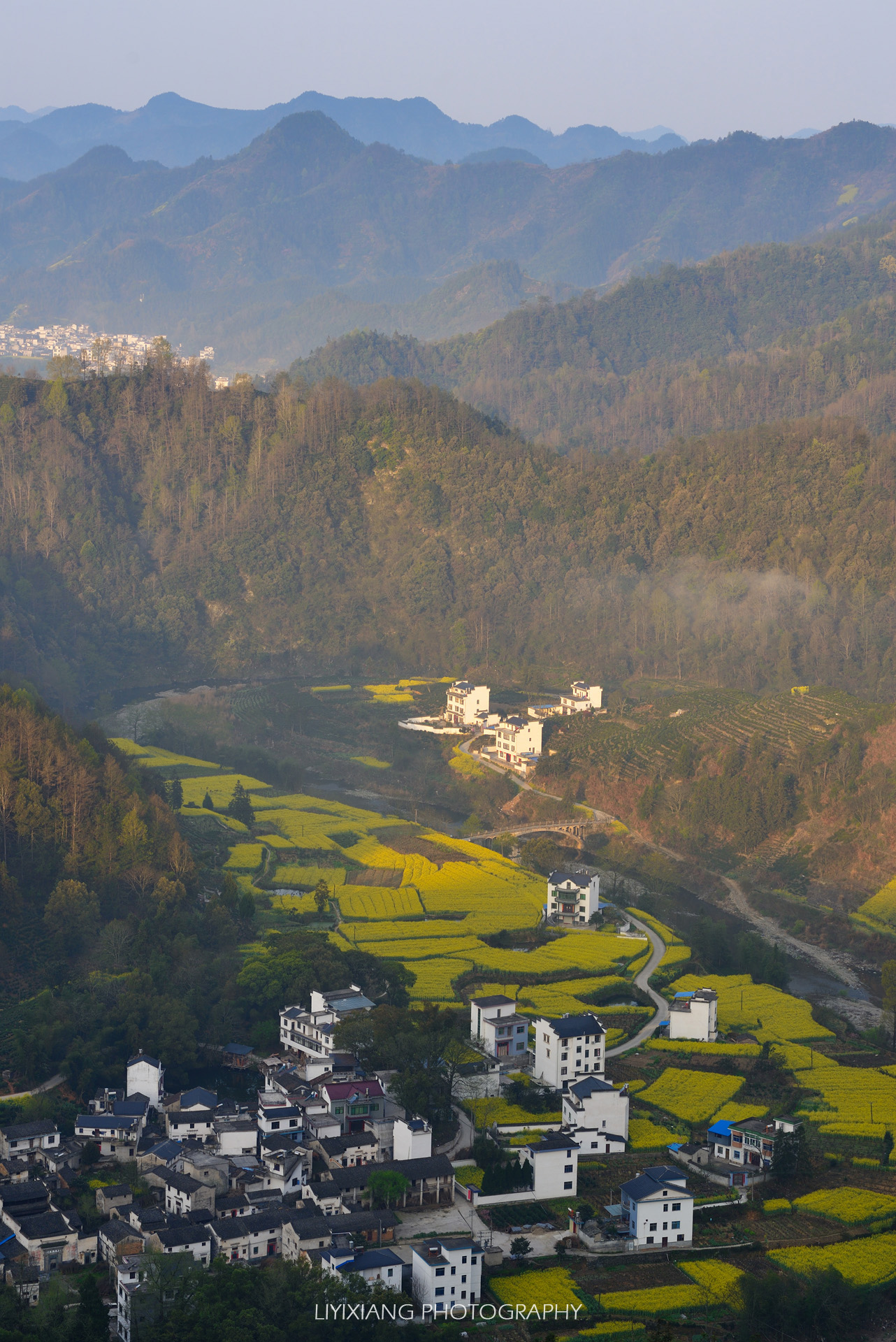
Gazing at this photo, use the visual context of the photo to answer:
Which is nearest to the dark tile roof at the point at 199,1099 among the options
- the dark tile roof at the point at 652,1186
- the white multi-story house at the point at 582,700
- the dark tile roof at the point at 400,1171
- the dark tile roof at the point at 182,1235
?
the dark tile roof at the point at 400,1171

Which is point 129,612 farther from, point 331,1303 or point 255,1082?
point 331,1303

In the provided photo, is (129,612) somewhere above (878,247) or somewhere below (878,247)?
below

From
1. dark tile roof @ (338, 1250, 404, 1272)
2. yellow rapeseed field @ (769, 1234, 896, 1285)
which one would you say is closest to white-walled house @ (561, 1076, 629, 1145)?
yellow rapeseed field @ (769, 1234, 896, 1285)

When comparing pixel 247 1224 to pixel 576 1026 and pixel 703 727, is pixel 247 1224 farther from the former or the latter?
pixel 703 727

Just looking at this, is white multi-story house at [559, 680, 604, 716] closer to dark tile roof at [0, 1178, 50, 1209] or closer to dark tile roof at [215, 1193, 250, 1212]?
dark tile roof at [215, 1193, 250, 1212]

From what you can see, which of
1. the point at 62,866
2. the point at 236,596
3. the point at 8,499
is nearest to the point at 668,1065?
the point at 62,866

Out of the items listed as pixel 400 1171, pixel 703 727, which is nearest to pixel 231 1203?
pixel 400 1171
